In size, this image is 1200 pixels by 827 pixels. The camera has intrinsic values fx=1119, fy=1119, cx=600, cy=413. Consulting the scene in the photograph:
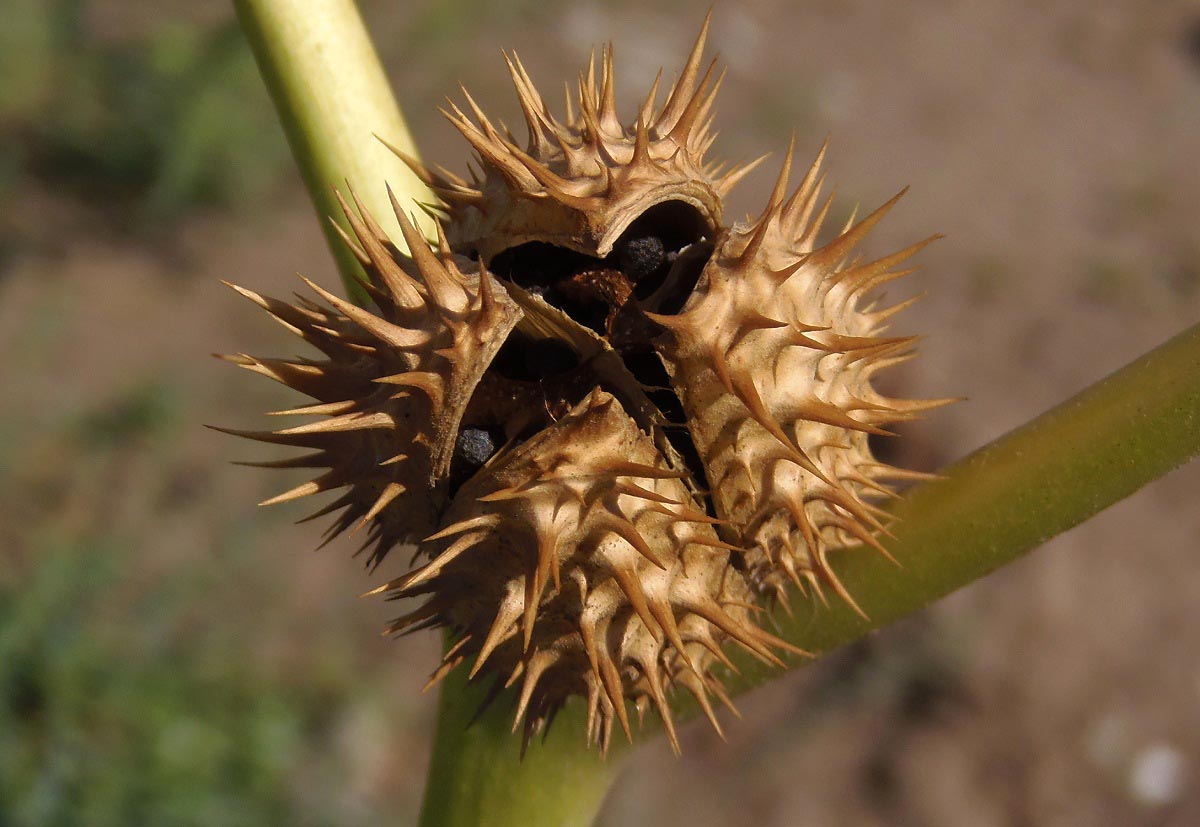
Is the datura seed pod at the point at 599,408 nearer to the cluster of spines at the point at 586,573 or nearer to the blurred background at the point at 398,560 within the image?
the cluster of spines at the point at 586,573

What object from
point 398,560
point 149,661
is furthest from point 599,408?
point 398,560

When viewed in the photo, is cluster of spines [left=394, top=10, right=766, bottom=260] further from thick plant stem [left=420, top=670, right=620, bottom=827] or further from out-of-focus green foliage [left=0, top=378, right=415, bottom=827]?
out-of-focus green foliage [left=0, top=378, right=415, bottom=827]

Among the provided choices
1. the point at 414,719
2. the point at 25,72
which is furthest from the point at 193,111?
the point at 414,719

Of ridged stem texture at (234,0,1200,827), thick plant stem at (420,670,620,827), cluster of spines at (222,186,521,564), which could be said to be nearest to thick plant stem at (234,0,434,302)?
ridged stem texture at (234,0,1200,827)

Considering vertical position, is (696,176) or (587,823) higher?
(696,176)

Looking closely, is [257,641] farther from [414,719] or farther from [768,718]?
[768,718]

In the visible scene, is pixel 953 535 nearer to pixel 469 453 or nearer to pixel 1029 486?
pixel 1029 486

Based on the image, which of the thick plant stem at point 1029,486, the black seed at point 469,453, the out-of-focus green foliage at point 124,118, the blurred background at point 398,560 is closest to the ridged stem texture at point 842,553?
the thick plant stem at point 1029,486
